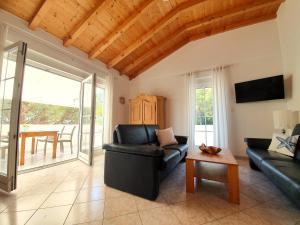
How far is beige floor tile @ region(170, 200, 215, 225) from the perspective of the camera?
1.35m

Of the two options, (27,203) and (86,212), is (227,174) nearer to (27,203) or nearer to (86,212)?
(86,212)

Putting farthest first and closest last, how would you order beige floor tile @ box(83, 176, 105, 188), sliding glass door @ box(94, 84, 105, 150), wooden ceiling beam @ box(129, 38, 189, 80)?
1. wooden ceiling beam @ box(129, 38, 189, 80)
2. sliding glass door @ box(94, 84, 105, 150)
3. beige floor tile @ box(83, 176, 105, 188)

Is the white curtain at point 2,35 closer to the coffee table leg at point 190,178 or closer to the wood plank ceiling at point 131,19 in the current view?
the wood plank ceiling at point 131,19

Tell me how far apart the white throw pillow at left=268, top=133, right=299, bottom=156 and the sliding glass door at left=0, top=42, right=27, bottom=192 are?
12.2 feet

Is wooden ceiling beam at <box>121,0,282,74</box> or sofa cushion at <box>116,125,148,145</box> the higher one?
wooden ceiling beam at <box>121,0,282,74</box>

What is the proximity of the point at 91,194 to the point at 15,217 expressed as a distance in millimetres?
700

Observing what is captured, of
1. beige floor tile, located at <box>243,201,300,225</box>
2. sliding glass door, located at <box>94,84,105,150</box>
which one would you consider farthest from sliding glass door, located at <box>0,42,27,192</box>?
beige floor tile, located at <box>243,201,300,225</box>

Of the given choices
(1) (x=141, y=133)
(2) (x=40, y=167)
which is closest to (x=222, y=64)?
(1) (x=141, y=133)

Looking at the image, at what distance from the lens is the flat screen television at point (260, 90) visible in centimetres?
313

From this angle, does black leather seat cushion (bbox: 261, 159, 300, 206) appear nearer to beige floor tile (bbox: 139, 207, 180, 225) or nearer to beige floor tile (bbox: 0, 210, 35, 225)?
beige floor tile (bbox: 139, 207, 180, 225)

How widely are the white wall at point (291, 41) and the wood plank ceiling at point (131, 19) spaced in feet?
1.14

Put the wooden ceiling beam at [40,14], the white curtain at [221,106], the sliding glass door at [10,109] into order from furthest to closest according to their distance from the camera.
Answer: the white curtain at [221,106]
the wooden ceiling beam at [40,14]
the sliding glass door at [10,109]

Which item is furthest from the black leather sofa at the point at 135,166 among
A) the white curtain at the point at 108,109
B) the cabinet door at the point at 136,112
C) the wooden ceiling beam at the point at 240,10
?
the wooden ceiling beam at the point at 240,10

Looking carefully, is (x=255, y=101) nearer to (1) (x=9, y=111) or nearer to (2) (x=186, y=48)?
(2) (x=186, y=48)
